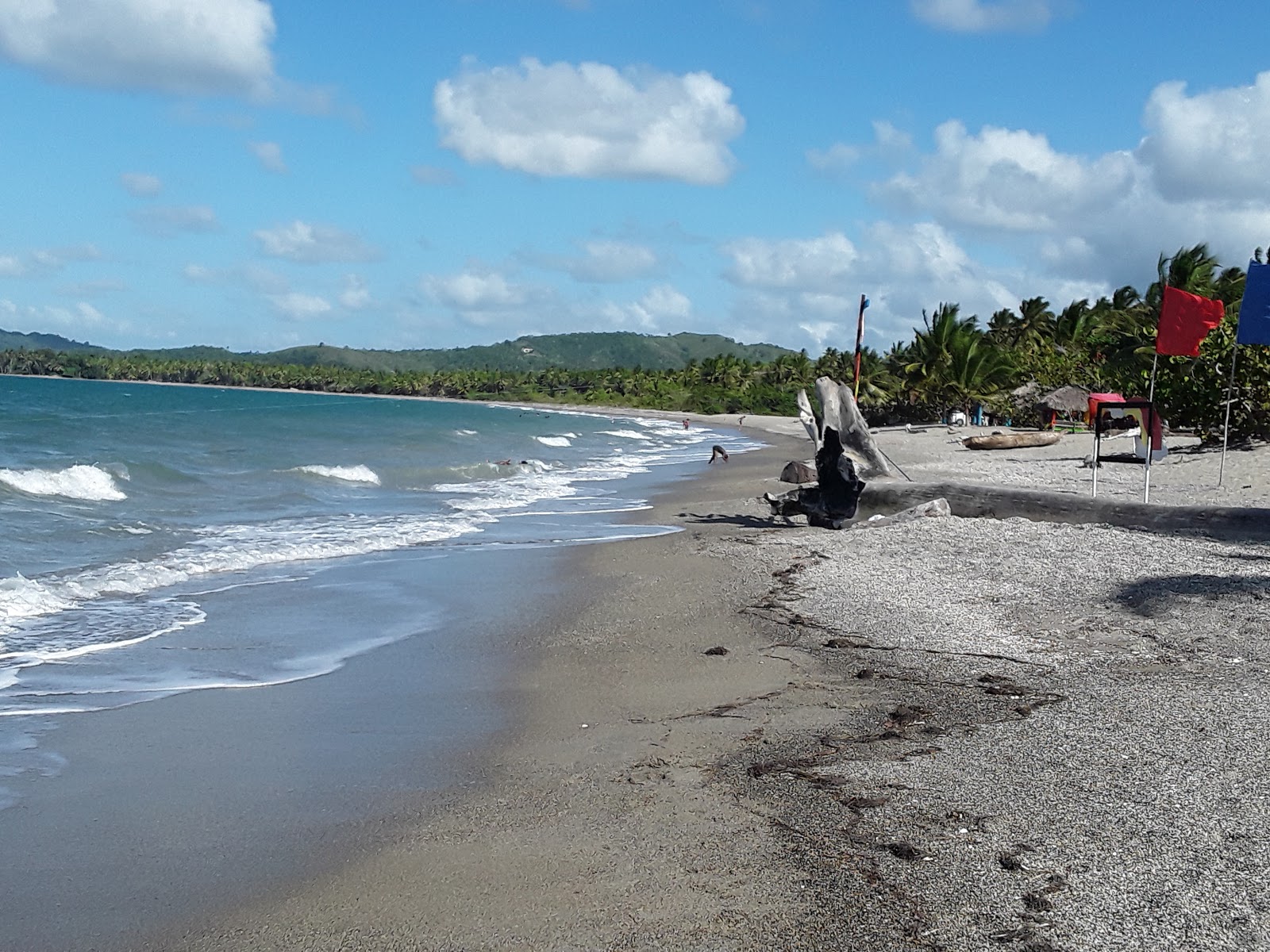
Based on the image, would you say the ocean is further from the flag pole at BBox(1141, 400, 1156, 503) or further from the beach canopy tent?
the beach canopy tent

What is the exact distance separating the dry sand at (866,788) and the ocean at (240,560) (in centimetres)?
151

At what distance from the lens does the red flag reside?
51.4 ft

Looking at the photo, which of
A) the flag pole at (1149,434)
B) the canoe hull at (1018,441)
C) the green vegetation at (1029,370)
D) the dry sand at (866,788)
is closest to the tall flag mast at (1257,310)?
the flag pole at (1149,434)

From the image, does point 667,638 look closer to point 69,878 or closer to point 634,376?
point 69,878

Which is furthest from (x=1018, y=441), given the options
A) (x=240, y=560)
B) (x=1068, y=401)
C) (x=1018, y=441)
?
(x=240, y=560)

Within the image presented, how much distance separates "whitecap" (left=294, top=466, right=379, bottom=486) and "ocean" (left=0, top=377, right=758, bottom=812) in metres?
0.11

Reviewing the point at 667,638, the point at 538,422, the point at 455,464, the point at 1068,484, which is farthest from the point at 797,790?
the point at 538,422

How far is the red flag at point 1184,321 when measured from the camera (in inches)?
Result: 616

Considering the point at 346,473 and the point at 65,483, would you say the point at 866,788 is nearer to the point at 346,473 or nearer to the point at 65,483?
the point at 65,483

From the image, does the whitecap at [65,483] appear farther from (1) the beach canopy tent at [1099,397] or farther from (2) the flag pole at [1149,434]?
(1) the beach canopy tent at [1099,397]

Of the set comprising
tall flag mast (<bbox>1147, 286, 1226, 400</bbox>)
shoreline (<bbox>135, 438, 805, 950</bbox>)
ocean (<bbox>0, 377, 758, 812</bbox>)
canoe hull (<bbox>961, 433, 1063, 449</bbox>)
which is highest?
tall flag mast (<bbox>1147, 286, 1226, 400</bbox>)

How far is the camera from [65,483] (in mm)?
22531

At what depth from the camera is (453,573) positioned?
13836 millimetres

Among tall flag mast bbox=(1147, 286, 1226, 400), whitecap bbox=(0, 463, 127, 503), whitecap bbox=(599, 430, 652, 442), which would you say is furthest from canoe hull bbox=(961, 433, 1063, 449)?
whitecap bbox=(599, 430, 652, 442)
